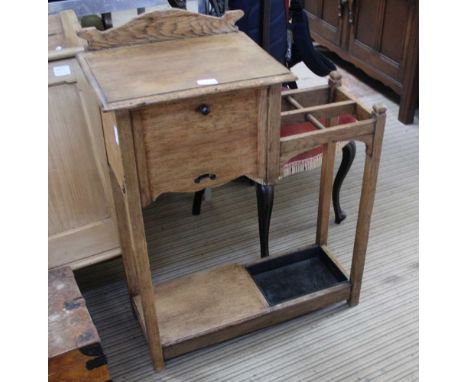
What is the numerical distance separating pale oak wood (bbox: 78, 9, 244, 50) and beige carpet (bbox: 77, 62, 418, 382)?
0.97 metres

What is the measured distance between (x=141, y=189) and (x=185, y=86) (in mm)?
284

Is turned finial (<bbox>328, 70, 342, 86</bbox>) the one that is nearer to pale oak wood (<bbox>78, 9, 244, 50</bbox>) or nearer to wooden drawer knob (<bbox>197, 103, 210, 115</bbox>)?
pale oak wood (<bbox>78, 9, 244, 50</bbox>)

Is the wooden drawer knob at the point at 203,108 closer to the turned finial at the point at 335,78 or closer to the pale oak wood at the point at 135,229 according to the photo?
the pale oak wood at the point at 135,229

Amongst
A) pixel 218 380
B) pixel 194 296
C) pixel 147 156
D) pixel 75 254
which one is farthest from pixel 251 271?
pixel 147 156

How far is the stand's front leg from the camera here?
6.41ft

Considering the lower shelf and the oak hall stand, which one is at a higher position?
the oak hall stand

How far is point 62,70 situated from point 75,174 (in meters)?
0.33

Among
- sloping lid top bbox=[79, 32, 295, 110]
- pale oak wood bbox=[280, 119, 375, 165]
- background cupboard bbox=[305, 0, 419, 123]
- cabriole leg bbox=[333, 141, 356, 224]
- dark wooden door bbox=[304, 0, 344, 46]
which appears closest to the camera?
sloping lid top bbox=[79, 32, 295, 110]

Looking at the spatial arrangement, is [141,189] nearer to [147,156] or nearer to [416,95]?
[147,156]

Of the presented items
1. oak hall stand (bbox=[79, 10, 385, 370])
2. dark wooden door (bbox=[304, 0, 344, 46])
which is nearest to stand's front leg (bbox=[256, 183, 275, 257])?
oak hall stand (bbox=[79, 10, 385, 370])

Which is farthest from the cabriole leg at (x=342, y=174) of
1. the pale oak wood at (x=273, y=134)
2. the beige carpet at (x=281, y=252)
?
the pale oak wood at (x=273, y=134)

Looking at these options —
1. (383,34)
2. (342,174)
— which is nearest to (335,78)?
(342,174)

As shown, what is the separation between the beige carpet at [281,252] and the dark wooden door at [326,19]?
110 cm

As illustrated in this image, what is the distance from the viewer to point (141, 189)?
1334 millimetres
